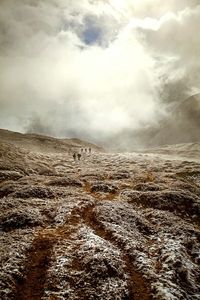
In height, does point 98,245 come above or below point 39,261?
above

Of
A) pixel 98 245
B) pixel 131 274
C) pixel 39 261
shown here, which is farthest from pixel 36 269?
pixel 131 274

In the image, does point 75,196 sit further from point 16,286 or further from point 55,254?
point 16,286

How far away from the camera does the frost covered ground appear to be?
60.3 feet

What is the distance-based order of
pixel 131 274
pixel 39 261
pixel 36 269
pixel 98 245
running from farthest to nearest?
1. pixel 98 245
2. pixel 39 261
3. pixel 131 274
4. pixel 36 269

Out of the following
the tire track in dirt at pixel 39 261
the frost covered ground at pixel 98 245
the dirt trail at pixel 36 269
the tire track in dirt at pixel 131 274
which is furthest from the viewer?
the frost covered ground at pixel 98 245

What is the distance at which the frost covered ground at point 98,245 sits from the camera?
1838 cm

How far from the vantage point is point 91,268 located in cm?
2008

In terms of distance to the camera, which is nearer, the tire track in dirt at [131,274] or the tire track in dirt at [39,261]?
the tire track in dirt at [39,261]

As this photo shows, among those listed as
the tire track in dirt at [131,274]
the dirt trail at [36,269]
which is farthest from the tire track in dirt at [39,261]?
the tire track in dirt at [131,274]

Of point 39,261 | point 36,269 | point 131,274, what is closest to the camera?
point 36,269

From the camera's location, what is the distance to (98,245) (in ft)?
76.1

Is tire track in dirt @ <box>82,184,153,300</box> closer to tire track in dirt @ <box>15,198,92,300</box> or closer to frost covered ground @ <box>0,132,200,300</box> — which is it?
frost covered ground @ <box>0,132,200,300</box>

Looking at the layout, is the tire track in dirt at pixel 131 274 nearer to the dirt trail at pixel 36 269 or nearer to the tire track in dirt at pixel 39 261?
the tire track in dirt at pixel 39 261

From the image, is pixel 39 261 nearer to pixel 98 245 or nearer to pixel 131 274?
pixel 98 245
